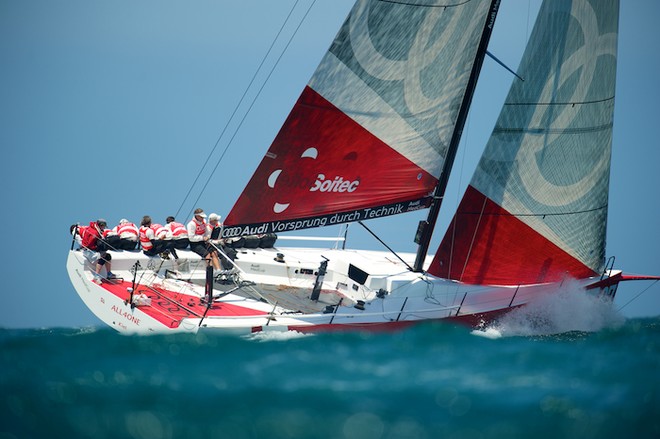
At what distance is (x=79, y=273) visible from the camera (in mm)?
14734

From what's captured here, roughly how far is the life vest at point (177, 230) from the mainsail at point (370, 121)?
2182mm

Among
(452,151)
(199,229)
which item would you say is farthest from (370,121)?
(199,229)

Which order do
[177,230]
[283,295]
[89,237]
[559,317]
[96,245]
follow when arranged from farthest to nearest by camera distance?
[177,230] < [283,295] < [96,245] < [89,237] < [559,317]

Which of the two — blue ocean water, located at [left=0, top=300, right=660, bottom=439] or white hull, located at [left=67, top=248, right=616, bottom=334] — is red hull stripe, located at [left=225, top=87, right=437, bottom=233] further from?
blue ocean water, located at [left=0, top=300, right=660, bottom=439]

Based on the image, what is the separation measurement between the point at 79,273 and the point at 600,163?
360 inches

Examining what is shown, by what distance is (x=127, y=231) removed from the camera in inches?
618

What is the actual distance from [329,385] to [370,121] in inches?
188

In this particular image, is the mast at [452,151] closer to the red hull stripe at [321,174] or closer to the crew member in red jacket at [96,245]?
the red hull stripe at [321,174]

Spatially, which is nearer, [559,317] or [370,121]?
[370,121]

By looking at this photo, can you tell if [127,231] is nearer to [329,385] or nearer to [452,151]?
[329,385]

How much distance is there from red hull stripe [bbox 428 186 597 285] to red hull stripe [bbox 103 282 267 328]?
144 inches

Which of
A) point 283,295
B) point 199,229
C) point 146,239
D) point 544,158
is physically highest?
point 544,158

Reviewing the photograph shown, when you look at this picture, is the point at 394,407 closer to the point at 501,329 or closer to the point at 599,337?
the point at 501,329

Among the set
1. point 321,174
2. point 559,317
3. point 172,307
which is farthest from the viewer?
point 559,317
